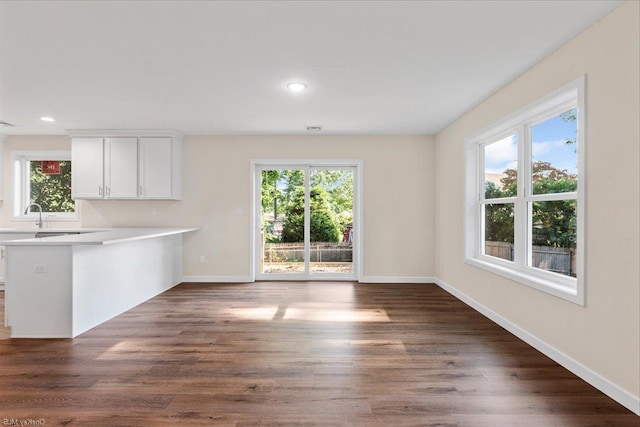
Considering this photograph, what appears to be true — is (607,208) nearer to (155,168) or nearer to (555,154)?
(555,154)

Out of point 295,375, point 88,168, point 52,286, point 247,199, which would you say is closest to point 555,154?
point 295,375

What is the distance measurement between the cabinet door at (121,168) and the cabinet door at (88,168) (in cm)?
11

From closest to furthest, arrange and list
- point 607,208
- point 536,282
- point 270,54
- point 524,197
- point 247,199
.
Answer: point 607,208
point 270,54
point 536,282
point 524,197
point 247,199

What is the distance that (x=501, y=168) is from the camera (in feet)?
12.4

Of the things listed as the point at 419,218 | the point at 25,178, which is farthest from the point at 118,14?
the point at 25,178

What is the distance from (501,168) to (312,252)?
10.2ft

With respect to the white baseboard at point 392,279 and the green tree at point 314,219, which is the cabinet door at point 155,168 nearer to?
the green tree at point 314,219

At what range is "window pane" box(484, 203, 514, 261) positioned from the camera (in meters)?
3.62

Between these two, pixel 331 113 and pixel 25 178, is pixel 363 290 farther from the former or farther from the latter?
pixel 25 178

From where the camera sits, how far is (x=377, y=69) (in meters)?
2.99

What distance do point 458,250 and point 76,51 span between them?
4.60m

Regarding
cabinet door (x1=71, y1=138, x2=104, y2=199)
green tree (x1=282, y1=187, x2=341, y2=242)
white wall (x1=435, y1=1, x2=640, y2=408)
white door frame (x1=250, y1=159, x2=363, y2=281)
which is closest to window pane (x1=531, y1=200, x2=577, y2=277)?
white wall (x1=435, y1=1, x2=640, y2=408)

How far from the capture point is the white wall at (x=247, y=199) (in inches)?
218

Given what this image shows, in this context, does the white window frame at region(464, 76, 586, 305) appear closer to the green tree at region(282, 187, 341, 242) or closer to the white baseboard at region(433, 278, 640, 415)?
the white baseboard at region(433, 278, 640, 415)
